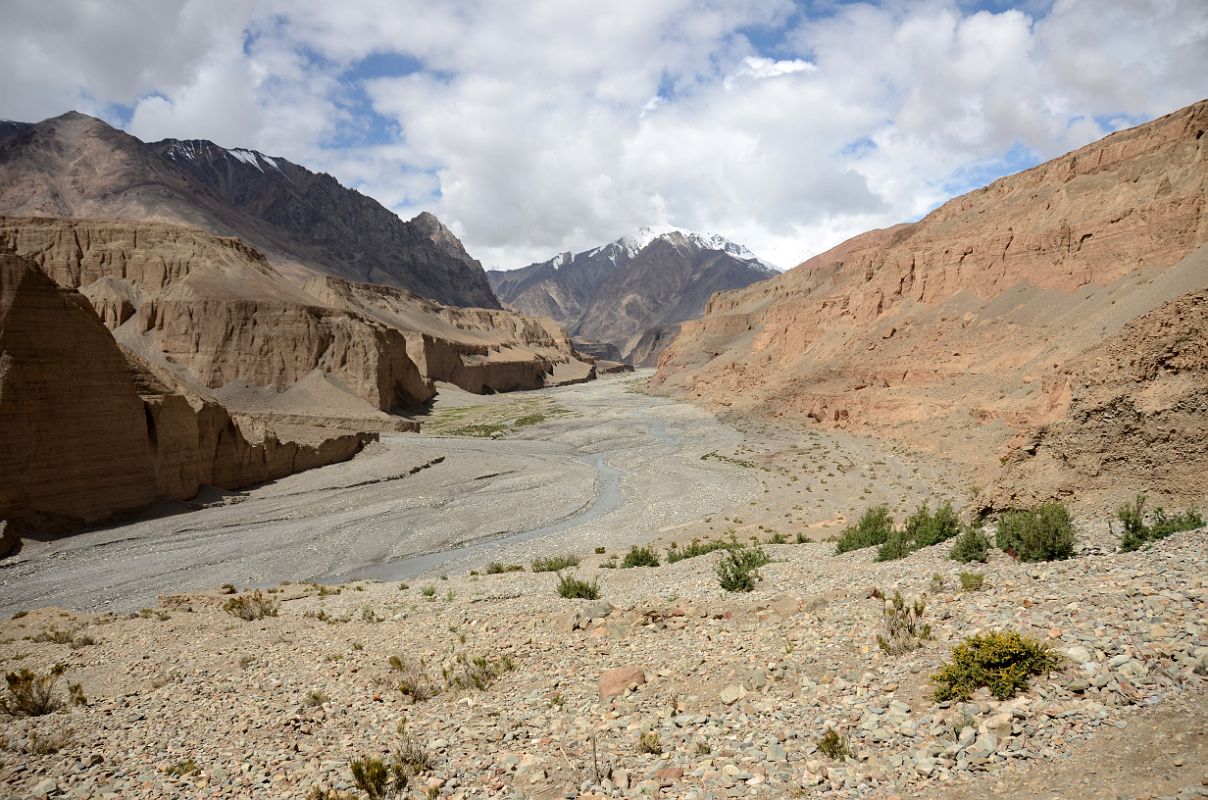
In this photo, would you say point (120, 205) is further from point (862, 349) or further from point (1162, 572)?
point (1162, 572)

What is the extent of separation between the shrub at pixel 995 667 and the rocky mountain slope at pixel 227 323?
169 feet

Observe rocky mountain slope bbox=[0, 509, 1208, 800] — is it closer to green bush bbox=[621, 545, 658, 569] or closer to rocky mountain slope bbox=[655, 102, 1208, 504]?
rocky mountain slope bbox=[655, 102, 1208, 504]

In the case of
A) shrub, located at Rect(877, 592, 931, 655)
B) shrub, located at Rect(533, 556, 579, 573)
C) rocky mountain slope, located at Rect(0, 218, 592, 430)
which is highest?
rocky mountain slope, located at Rect(0, 218, 592, 430)

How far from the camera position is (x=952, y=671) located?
19.0ft

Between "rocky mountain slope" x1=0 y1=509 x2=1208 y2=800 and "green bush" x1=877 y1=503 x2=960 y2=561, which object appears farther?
"green bush" x1=877 y1=503 x2=960 y2=561

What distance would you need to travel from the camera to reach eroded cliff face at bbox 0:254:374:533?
955 inches

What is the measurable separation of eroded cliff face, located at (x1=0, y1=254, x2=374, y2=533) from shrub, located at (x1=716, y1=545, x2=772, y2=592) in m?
27.6

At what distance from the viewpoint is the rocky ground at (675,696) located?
191 inches

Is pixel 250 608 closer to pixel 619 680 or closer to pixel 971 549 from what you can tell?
pixel 619 680

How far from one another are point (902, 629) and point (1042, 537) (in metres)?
4.09

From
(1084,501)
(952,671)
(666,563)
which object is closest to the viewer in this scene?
(952,671)

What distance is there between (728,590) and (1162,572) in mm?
6822


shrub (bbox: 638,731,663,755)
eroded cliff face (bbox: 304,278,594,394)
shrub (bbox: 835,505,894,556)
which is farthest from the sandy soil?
eroded cliff face (bbox: 304,278,594,394)

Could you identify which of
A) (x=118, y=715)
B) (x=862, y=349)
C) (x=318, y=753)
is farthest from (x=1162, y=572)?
(x=862, y=349)
